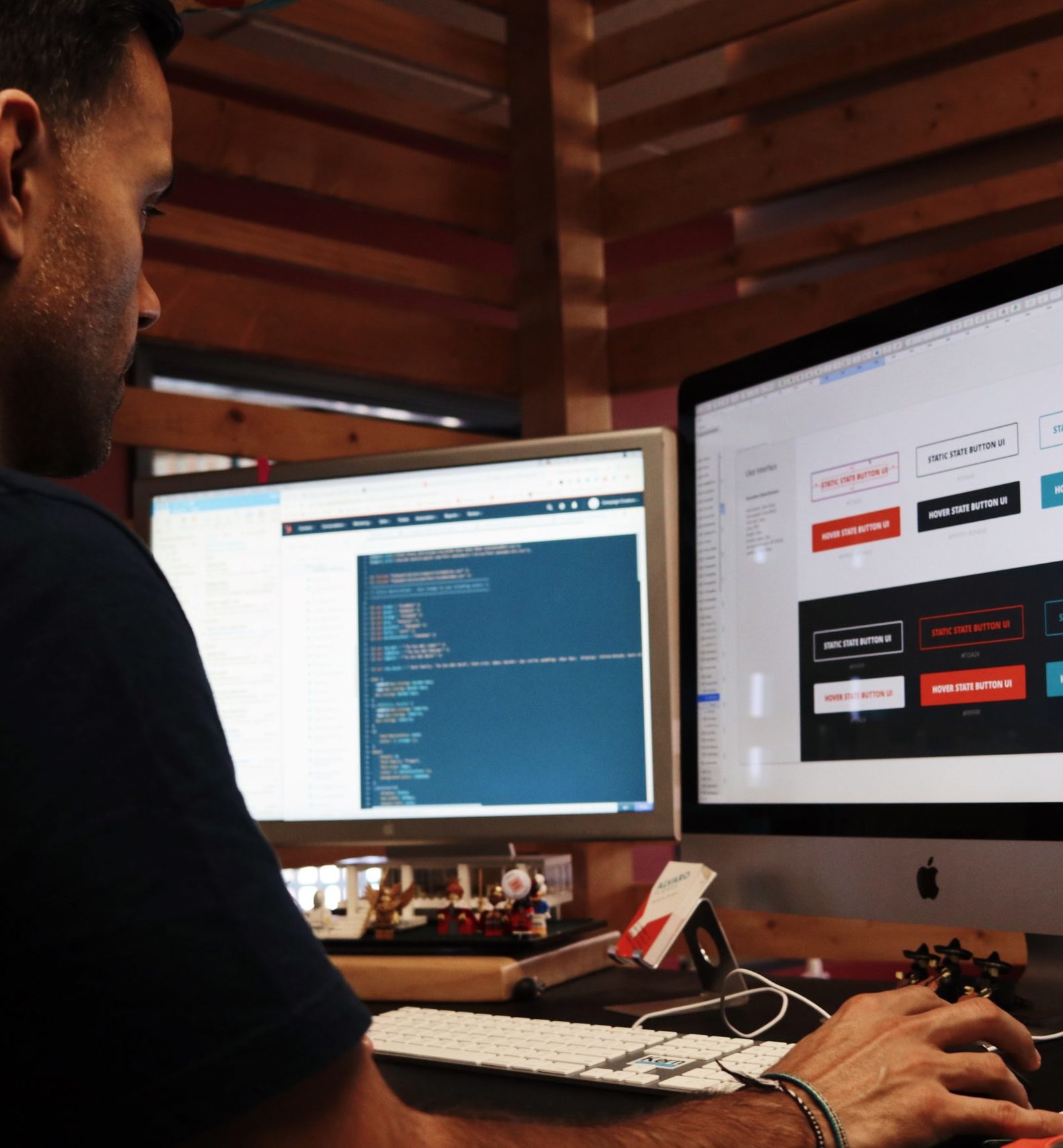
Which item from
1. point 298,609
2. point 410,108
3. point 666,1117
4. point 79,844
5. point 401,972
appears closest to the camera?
point 79,844

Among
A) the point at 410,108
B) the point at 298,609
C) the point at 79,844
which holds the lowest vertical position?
the point at 79,844

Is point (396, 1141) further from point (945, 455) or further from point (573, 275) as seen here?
point (573, 275)

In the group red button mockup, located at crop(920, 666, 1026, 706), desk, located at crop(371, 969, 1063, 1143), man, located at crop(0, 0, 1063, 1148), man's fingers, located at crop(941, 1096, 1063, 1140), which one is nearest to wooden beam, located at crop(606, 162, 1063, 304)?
red button mockup, located at crop(920, 666, 1026, 706)

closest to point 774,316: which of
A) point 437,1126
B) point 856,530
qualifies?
point 856,530

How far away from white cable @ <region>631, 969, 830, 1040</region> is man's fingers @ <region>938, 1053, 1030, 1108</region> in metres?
0.27

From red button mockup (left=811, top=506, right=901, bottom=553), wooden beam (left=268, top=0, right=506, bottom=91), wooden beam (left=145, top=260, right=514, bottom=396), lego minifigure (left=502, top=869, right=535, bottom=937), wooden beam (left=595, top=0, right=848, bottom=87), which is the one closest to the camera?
red button mockup (left=811, top=506, right=901, bottom=553)

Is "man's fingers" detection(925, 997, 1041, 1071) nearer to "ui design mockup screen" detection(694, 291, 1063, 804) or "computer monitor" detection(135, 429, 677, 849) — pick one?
"ui design mockup screen" detection(694, 291, 1063, 804)

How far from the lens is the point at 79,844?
1.47ft

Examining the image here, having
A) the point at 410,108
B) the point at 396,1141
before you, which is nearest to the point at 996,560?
the point at 396,1141

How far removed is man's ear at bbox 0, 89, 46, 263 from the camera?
65 cm

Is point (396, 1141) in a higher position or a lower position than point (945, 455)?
lower

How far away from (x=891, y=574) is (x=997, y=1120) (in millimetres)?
474

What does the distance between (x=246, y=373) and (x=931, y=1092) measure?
13.8ft

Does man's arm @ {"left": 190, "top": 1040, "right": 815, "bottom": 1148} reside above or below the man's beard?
below
